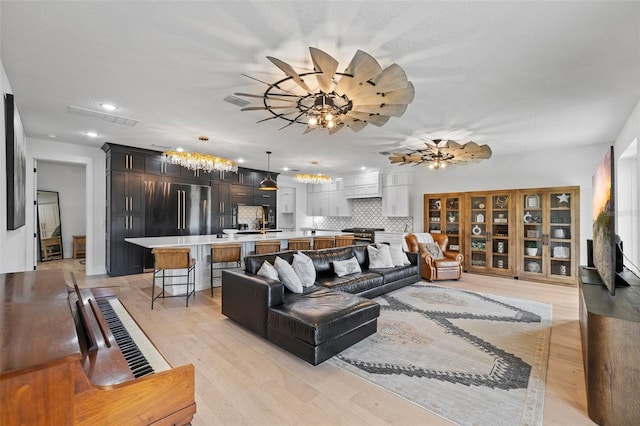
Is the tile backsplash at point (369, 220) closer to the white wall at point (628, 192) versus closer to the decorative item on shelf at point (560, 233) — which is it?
the decorative item on shelf at point (560, 233)

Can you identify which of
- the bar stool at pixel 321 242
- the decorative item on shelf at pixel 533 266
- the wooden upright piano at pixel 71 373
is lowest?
the decorative item on shelf at pixel 533 266

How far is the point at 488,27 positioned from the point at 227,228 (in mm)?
6889

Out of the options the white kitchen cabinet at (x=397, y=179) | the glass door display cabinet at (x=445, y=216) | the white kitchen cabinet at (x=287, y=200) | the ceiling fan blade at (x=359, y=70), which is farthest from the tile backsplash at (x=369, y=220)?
the ceiling fan blade at (x=359, y=70)

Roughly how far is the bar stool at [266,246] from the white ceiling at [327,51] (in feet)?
6.68

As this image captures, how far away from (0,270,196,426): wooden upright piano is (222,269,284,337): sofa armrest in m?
1.51

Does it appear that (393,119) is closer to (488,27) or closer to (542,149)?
(488,27)

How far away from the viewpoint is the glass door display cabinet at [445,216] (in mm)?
6883

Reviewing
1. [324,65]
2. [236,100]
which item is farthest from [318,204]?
[324,65]

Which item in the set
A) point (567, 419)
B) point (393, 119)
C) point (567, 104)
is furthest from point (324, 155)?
point (567, 419)

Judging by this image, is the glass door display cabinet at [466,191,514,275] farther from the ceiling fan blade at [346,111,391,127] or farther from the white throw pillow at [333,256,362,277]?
the ceiling fan blade at [346,111,391,127]

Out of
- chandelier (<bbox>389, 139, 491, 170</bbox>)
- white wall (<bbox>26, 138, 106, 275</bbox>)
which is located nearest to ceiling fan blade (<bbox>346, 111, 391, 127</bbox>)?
chandelier (<bbox>389, 139, 491, 170</bbox>)

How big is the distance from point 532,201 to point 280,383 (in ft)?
20.3

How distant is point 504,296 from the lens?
4.70 m

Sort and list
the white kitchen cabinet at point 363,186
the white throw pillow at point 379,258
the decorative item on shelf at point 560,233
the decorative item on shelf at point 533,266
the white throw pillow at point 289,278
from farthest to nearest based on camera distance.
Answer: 1. the white kitchen cabinet at point 363,186
2. the decorative item on shelf at point 533,266
3. the decorative item on shelf at point 560,233
4. the white throw pillow at point 379,258
5. the white throw pillow at point 289,278
